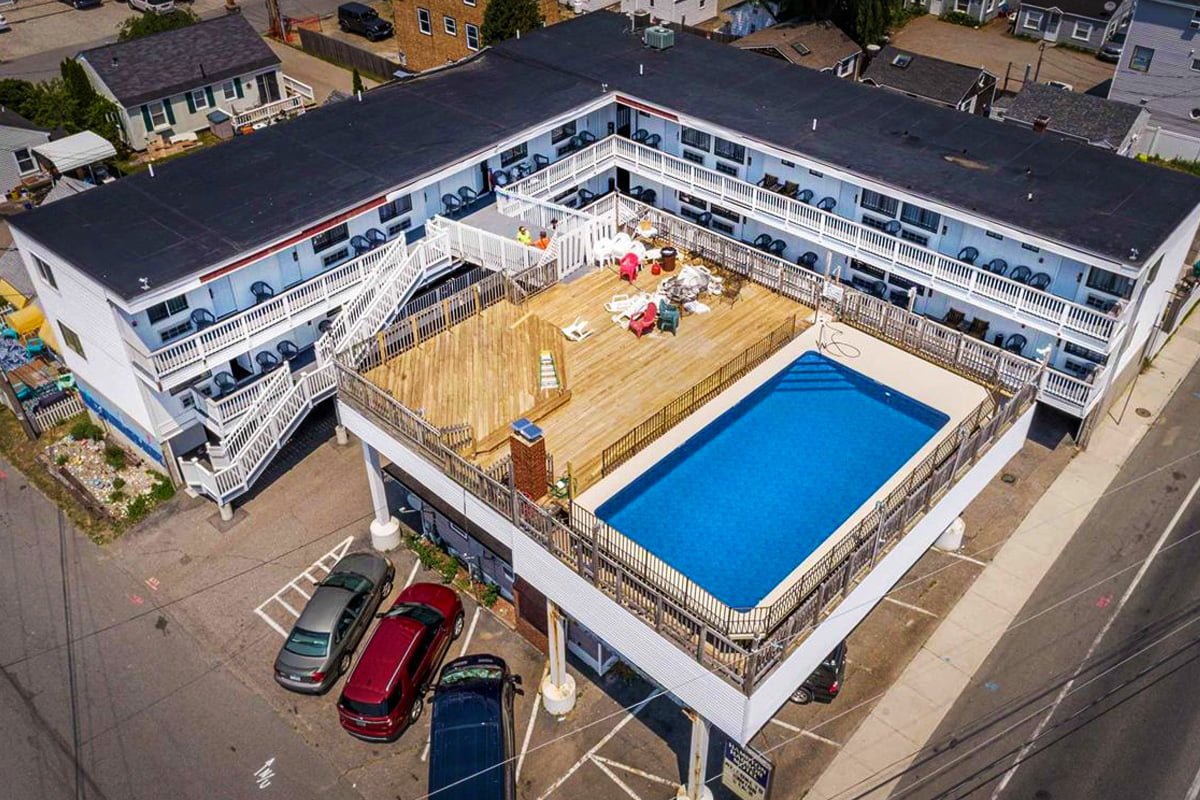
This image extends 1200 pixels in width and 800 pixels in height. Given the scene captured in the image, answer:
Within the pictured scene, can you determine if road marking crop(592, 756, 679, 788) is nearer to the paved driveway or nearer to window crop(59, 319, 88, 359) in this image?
window crop(59, 319, 88, 359)

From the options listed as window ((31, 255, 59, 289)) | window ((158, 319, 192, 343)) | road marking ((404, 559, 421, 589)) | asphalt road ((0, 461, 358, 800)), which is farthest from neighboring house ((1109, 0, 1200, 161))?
window ((31, 255, 59, 289))

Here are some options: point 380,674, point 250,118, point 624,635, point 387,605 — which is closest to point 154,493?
point 387,605

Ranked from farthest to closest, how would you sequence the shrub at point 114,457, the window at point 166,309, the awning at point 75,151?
1. the awning at point 75,151
2. the shrub at point 114,457
3. the window at point 166,309

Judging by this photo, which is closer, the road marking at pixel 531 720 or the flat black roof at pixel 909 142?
the road marking at pixel 531 720

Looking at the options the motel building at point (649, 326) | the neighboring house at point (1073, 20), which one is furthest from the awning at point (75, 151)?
the neighboring house at point (1073, 20)

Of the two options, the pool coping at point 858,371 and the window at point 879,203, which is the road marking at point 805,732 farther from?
the window at point 879,203

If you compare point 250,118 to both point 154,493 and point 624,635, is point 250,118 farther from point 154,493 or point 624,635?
point 624,635

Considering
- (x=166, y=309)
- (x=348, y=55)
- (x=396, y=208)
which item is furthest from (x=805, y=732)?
(x=348, y=55)
